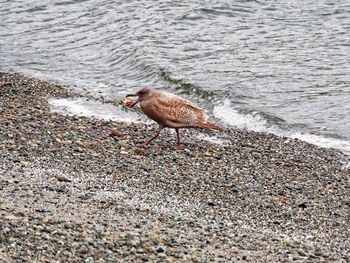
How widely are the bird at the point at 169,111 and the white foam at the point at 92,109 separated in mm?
1957

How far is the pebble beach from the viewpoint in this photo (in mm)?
6078

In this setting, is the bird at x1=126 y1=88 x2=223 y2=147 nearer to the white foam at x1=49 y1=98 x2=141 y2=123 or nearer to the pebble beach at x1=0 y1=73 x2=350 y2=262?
the pebble beach at x1=0 y1=73 x2=350 y2=262

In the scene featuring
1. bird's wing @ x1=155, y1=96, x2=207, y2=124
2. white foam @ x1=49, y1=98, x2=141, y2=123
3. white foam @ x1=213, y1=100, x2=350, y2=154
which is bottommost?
white foam @ x1=213, y1=100, x2=350, y2=154

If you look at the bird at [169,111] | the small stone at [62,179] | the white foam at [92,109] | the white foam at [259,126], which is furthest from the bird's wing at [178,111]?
the small stone at [62,179]

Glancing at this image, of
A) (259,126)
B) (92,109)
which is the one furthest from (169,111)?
(259,126)

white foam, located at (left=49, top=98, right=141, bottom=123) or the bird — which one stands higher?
the bird

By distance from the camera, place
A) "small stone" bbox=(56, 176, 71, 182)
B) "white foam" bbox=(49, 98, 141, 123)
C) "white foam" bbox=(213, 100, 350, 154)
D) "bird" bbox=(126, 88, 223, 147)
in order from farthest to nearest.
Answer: "white foam" bbox=(49, 98, 141, 123), "white foam" bbox=(213, 100, 350, 154), "bird" bbox=(126, 88, 223, 147), "small stone" bbox=(56, 176, 71, 182)

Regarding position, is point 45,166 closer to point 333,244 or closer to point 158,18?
point 333,244

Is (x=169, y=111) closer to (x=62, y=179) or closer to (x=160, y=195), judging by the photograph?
(x=160, y=195)

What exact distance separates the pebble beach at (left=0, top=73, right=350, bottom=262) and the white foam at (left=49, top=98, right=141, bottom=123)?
677mm

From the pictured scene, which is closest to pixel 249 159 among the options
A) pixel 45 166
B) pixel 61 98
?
pixel 45 166

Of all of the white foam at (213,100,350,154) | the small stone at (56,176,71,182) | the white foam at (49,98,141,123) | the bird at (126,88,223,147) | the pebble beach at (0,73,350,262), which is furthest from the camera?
the white foam at (49,98,141,123)

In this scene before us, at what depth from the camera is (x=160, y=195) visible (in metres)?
7.83

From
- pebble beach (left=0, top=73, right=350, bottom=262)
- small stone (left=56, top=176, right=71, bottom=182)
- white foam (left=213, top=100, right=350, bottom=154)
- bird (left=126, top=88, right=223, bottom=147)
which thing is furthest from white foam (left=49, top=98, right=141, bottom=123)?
small stone (left=56, top=176, right=71, bottom=182)
